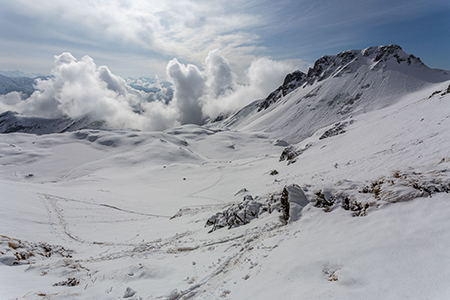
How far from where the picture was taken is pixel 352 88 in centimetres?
12838

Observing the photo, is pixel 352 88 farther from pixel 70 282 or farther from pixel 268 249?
pixel 70 282

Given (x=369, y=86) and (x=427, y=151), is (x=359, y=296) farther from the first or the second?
(x=369, y=86)

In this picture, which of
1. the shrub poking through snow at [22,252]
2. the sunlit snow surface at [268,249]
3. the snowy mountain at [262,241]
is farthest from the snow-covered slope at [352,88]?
the shrub poking through snow at [22,252]

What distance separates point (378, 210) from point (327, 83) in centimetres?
15901

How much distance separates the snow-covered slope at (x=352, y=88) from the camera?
111875 mm

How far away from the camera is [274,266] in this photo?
853cm

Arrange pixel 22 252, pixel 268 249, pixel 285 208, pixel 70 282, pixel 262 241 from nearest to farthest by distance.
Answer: pixel 70 282, pixel 268 249, pixel 262 241, pixel 22 252, pixel 285 208

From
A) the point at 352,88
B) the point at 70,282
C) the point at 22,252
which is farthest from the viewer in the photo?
the point at 352,88

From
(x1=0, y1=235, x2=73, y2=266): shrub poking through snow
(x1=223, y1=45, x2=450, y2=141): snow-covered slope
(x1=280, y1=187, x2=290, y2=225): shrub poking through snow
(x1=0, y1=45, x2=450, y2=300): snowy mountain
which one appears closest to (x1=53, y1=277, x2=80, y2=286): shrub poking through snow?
(x1=0, y1=45, x2=450, y2=300): snowy mountain

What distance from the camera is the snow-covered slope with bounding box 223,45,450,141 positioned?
112 meters

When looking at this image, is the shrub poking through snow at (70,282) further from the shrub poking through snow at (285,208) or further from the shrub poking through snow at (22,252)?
the shrub poking through snow at (285,208)

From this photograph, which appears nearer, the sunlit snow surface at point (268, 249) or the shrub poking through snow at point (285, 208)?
the sunlit snow surface at point (268, 249)

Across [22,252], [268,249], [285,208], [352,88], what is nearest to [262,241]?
[268,249]

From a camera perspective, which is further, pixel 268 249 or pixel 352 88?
A: pixel 352 88
